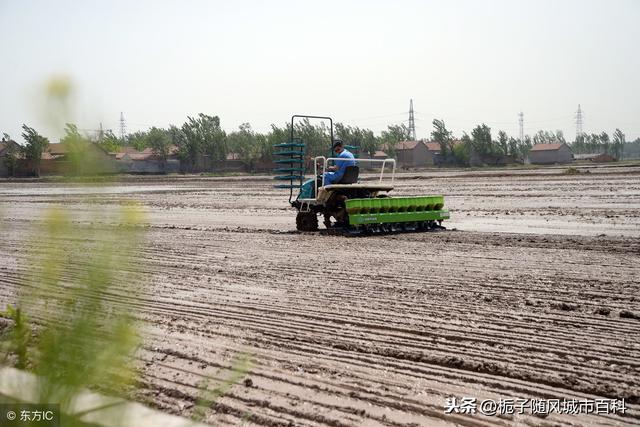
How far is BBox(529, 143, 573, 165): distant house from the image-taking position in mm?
128250

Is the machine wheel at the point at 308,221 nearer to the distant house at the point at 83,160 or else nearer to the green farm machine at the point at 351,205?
the green farm machine at the point at 351,205

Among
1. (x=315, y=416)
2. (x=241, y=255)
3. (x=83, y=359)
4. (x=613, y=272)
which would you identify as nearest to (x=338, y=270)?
(x=241, y=255)

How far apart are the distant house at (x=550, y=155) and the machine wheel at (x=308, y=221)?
11752 centimetres

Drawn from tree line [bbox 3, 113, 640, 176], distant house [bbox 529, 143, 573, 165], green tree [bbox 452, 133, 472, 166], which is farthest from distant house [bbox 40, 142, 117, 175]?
distant house [bbox 529, 143, 573, 165]

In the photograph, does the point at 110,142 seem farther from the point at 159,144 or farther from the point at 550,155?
the point at 550,155

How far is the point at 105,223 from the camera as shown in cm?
149

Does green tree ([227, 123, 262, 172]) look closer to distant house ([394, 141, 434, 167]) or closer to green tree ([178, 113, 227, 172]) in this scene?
green tree ([178, 113, 227, 172])

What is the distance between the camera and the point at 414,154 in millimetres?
122375

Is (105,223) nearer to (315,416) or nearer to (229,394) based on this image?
(315,416)

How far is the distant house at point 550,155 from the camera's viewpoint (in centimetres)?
12825

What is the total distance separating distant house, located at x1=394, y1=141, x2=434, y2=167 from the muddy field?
108 m

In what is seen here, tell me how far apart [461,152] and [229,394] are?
12127 cm

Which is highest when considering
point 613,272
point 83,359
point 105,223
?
point 105,223

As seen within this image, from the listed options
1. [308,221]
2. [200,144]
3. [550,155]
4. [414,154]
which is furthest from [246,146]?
[308,221]
